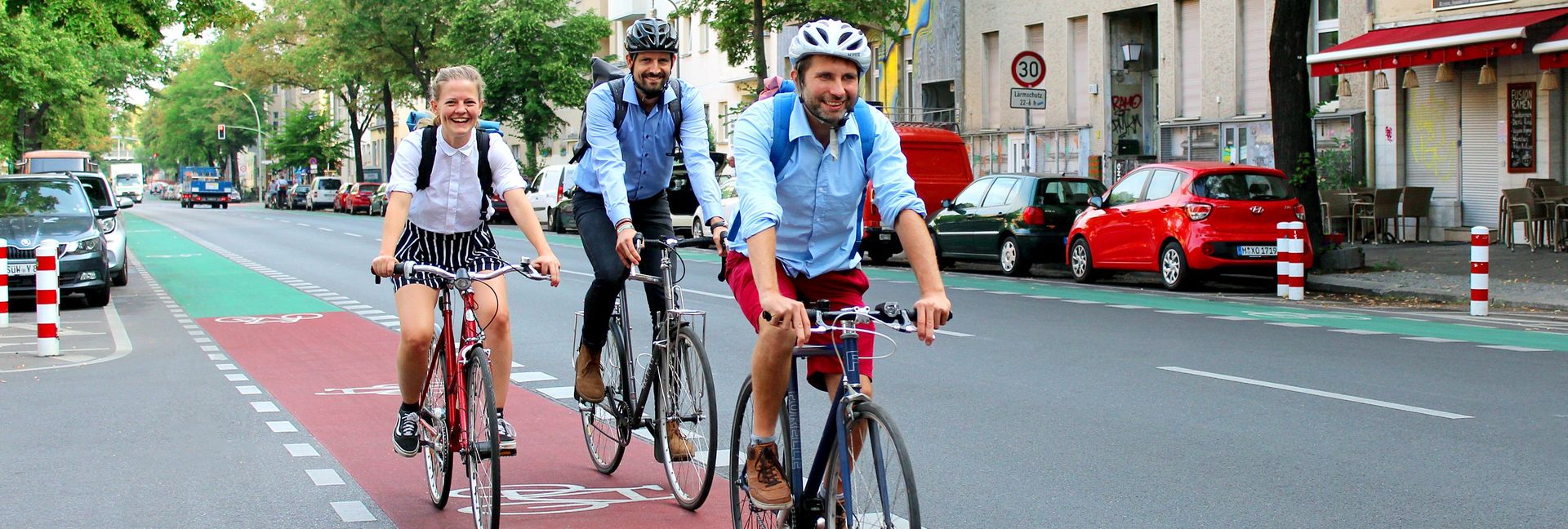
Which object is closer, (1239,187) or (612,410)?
(612,410)

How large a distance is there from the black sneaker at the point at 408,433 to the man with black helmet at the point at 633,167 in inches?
29.4

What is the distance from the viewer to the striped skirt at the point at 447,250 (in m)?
6.38

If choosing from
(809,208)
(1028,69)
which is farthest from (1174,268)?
(809,208)

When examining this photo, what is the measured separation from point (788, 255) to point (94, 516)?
3.18 meters

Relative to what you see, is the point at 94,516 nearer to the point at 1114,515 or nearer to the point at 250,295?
the point at 1114,515

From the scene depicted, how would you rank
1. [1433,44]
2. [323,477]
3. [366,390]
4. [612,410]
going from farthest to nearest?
[1433,44]
[366,390]
[323,477]
[612,410]

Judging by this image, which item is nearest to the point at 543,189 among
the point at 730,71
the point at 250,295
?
the point at 730,71

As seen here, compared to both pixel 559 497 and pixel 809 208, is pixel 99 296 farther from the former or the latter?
pixel 809 208

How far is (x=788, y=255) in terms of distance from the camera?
4.86 metres

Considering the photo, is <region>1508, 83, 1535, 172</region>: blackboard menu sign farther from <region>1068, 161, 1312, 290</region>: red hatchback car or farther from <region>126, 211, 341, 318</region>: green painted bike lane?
<region>126, 211, 341, 318</region>: green painted bike lane

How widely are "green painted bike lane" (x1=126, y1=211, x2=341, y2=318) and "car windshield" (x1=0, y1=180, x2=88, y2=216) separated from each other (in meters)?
1.55

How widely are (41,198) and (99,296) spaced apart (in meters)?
1.70

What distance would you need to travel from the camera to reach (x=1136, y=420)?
8492mm

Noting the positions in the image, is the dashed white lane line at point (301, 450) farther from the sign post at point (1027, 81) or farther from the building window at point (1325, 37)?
the building window at point (1325, 37)
